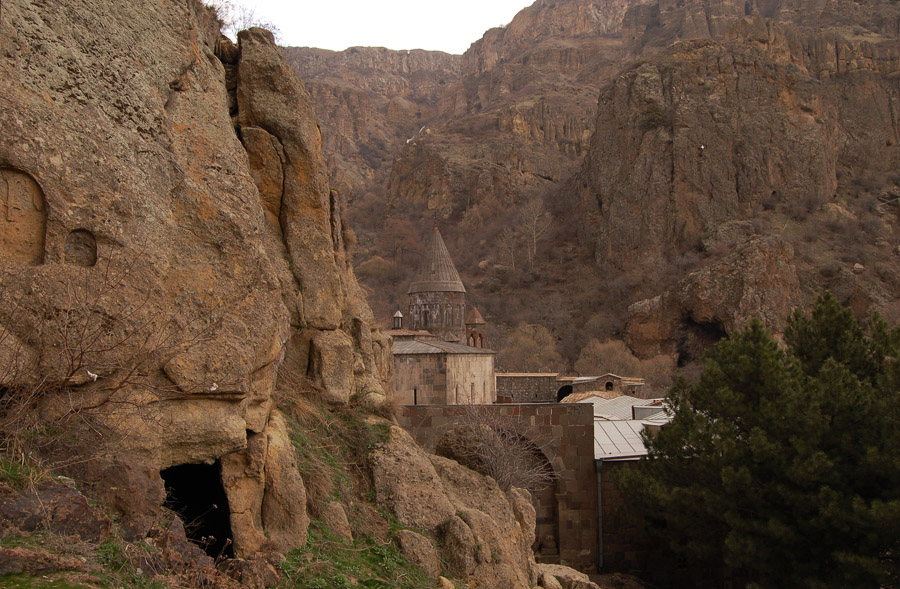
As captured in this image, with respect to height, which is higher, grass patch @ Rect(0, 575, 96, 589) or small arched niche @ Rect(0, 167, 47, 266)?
small arched niche @ Rect(0, 167, 47, 266)

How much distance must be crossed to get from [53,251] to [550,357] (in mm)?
40149

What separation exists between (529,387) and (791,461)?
24328 millimetres

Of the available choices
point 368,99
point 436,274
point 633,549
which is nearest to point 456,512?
point 633,549

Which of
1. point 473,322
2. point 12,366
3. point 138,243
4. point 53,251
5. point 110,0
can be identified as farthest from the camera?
point 473,322

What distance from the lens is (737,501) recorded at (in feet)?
37.6

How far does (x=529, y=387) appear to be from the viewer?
35.2 meters

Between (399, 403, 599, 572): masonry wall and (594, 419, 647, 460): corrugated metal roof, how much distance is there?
53cm

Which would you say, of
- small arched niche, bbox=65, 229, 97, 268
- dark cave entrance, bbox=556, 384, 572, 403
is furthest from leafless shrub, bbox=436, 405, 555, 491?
dark cave entrance, bbox=556, 384, 572, 403

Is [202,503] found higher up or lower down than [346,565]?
higher up

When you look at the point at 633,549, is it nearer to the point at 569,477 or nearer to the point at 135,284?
the point at 569,477

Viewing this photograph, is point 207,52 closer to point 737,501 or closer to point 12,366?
point 12,366

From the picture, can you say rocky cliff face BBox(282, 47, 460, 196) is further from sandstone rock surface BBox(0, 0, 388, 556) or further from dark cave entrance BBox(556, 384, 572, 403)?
sandstone rock surface BBox(0, 0, 388, 556)

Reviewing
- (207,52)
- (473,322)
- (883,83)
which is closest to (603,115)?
(883,83)

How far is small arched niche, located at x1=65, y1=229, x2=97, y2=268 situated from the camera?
4051 mm
